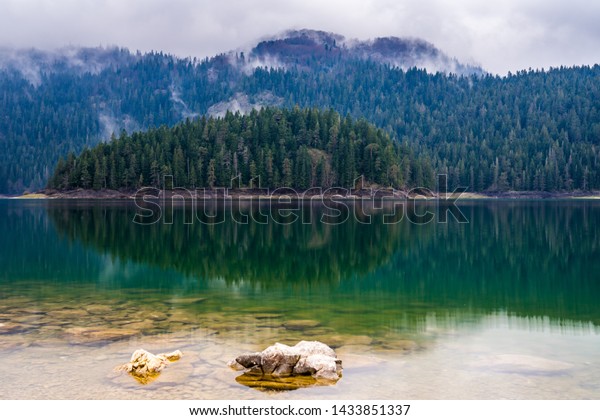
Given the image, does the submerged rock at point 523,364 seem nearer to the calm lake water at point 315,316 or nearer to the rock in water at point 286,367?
the calm lake water at point 315,316

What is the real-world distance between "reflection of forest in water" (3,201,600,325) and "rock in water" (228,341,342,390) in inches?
361

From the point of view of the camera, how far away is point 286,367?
14844mm

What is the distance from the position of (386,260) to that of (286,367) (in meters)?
24.4

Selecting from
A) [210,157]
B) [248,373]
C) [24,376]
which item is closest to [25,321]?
[24,376]

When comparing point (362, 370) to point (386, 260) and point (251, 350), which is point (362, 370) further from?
point (386, 260)

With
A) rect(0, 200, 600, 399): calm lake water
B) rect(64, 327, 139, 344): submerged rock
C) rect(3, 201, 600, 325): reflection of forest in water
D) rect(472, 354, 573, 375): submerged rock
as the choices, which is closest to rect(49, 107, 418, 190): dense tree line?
rect(3, 201, 600, 325): reflection of forest in water

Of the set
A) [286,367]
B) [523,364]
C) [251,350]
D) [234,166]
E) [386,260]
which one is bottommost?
[523,364]

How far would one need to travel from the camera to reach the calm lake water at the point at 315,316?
14.4 m

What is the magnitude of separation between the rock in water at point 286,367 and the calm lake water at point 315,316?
1.33 feet

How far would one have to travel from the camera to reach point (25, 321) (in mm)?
21062

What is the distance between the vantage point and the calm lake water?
14.4 metres

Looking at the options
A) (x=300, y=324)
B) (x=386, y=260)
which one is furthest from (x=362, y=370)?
(x=386, y=260)

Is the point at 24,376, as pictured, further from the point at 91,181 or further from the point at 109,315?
the point at 91,181

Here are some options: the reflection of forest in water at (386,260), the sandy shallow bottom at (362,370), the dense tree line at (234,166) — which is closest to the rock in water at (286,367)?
the sandy shallow bottom at (362,370)
